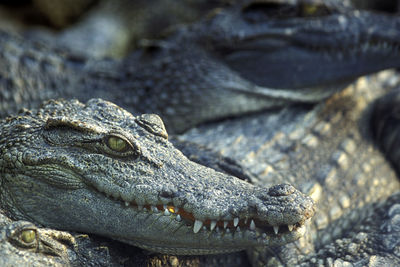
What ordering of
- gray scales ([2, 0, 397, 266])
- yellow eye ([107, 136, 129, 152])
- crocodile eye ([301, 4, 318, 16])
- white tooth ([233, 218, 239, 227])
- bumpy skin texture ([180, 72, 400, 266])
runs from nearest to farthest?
white tooth ([233, 218, 239, 227]), yellow eye ([107, 136, 129, 152]), bumpy skin texture ([180, 72, 400, 266]), gray scales ([2, 0, 397, 266]), crocodile eye ([301, 4, 318, 16])

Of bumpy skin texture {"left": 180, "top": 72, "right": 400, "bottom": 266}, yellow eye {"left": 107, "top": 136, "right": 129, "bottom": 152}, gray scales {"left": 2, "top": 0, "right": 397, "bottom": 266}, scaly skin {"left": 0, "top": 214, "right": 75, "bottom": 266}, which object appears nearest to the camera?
scaly skin {"left": 0, "top": 214, "right": 75, "bottom": 266}

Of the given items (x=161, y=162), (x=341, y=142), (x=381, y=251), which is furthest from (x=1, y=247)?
(x=341, y=142)

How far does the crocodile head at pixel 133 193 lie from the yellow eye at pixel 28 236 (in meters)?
0.22

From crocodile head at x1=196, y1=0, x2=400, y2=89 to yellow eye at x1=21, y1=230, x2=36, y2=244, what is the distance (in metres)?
2.11

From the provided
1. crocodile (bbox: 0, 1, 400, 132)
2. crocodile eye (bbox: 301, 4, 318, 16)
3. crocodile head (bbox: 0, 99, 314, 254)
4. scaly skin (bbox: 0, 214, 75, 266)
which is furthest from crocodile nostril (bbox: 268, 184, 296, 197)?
crocodile eye (bbox: 301, 4, 318, 16)

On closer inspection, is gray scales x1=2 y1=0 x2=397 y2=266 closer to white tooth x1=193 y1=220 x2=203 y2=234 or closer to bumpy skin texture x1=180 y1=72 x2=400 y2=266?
bumpy skin texture x1=180 y1=72 x2=400 y2=266

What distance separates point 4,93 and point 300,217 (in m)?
2.66

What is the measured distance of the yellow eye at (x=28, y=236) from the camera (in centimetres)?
175

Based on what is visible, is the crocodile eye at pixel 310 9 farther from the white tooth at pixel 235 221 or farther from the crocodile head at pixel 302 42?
the white tooth at pixel 235 221

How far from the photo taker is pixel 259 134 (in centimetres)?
Answer: 306

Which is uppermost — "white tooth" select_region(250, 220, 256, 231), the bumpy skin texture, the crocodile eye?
the crocodile eye

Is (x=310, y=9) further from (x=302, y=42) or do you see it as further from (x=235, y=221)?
(x=235, y=221)

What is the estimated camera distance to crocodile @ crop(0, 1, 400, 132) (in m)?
3.27

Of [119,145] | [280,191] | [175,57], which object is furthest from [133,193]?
[175,57]
